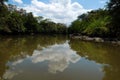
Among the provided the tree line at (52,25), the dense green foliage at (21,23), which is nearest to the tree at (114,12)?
the tree line at (52,25)

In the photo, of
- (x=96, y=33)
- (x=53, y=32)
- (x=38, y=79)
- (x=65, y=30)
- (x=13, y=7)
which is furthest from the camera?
(x=65, y=30)

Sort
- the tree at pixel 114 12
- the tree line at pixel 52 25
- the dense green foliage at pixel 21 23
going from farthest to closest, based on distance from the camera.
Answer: the dense green foliage at pixel 21 23 → the tree line at pixel 52 25 → the tree at pixel 114 12

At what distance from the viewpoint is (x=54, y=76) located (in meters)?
13.2

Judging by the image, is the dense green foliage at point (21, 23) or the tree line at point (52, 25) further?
the dense green foliage at point (21, 23)

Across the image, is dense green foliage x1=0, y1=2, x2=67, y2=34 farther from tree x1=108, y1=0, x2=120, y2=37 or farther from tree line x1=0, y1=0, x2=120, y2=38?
tree x1=108, y1=0, x2=120, y2=37

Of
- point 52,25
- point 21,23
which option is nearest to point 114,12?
point 21,23

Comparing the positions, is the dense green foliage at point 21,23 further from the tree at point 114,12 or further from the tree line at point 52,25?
the tree at point 114,12

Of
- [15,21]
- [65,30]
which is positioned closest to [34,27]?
[15,21]

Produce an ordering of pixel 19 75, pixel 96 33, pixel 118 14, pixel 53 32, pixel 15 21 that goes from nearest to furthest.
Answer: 1. pixel 19 75
2. pixel 118 14
3. pixel 96 33
4. pixel 15 21
5. pixel 53 32

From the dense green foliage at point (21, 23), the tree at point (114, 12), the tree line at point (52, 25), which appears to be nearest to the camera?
the tree at point (114, 12)

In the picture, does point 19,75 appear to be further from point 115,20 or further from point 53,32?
point 53,32

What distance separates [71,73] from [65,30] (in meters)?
118

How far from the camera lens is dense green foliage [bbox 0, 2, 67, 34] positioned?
56197 mm

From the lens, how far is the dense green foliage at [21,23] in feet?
184
